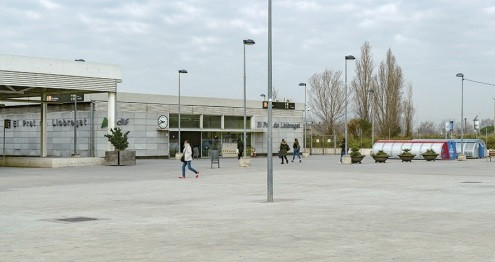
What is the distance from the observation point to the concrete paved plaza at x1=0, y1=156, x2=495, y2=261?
929 cm

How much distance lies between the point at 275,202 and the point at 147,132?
4137 cm

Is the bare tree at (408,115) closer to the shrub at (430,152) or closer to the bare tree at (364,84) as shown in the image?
the bare tree at (364,84)

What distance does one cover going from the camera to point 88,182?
25984mm

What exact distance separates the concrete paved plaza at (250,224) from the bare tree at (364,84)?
59.9m

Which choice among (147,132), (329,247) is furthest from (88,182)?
(147,132)

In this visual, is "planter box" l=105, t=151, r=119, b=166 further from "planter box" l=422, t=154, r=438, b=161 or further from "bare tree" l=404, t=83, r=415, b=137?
"bare tree" l=404, t=83, r=415, b=137

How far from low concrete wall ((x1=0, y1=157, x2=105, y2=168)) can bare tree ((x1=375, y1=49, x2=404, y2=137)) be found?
44.4m

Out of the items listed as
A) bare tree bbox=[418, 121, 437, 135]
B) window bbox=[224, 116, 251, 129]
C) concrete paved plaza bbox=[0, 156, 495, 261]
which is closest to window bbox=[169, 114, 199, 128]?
window bbox=[224, 116, 251, 129]

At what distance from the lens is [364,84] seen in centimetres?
8200

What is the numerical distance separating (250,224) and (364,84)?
7103 cm

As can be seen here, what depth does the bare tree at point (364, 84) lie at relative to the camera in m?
81.8

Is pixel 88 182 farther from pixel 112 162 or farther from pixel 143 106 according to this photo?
pixel 143 106

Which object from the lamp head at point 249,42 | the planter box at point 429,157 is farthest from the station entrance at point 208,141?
the lamp head at point 249,42

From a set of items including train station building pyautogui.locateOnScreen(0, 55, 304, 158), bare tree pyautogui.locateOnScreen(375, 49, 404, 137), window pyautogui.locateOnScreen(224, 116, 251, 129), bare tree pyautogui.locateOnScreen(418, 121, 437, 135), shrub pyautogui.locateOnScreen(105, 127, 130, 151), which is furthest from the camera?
bare tree pyautogui.locateOnScreen(418, 121, 437, 135)
